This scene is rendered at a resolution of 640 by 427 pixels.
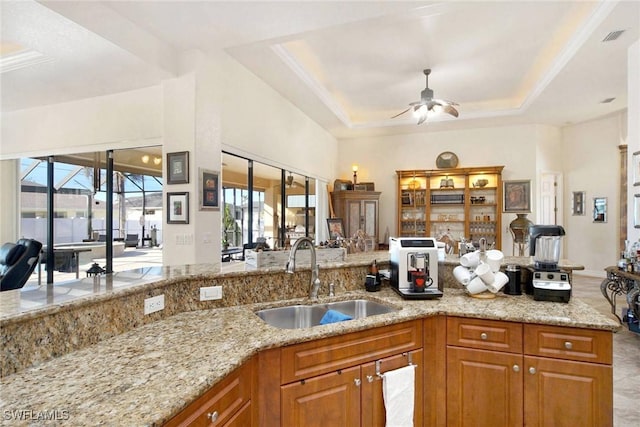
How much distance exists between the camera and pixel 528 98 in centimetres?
544

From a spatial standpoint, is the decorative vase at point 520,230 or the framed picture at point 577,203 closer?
the decorative vase at point 520,230

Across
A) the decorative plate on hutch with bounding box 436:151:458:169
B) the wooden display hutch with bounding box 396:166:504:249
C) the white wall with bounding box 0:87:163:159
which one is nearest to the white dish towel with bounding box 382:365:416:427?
the white wall with bounding box 0:87:163:159

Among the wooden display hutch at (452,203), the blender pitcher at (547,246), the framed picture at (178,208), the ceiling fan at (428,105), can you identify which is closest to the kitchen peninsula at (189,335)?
the blender pitcher at (547,246)

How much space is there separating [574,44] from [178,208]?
4.73m

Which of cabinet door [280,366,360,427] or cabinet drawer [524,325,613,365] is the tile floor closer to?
cabinet drawer [524,325,613,365]

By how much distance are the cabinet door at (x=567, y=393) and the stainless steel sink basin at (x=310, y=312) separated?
0.82 meters

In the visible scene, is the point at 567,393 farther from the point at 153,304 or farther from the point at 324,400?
the point at 153,304

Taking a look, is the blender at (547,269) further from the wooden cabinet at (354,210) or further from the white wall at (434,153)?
the white wall at (434,153)

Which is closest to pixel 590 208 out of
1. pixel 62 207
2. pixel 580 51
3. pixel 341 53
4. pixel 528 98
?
pixel 528 98

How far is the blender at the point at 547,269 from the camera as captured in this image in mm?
2105

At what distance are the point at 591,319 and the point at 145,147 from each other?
4190 mm

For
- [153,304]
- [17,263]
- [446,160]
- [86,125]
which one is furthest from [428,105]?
[17,263]

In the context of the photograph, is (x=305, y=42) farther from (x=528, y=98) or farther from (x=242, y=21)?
(x=528, y=98)

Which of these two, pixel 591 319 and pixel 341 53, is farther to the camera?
pixel 341 53
